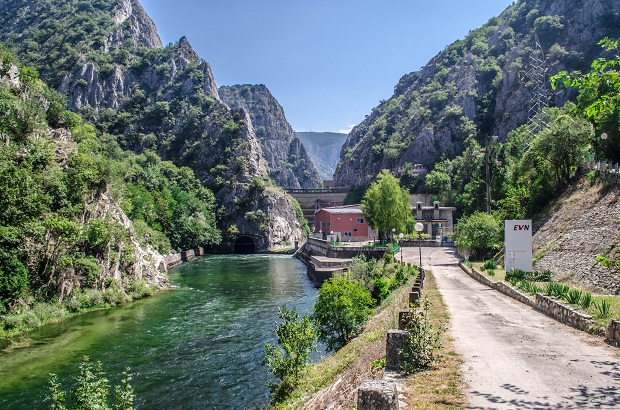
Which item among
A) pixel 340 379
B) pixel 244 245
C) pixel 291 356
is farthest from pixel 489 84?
pixel 340 379

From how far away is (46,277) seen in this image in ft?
90.4

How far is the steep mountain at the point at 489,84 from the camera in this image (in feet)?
324

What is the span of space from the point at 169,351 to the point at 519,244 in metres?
19.9

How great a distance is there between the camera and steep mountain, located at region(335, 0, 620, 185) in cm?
9875

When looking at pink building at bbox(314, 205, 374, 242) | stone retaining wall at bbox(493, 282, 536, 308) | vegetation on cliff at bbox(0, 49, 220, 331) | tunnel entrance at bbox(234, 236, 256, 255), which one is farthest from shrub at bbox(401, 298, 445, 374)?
tunnel entrance at bbox(234, 236, 256, 255)

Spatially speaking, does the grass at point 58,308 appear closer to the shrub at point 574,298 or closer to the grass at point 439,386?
the grass at point 439,386

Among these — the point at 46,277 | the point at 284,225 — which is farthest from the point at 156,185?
the point at 46,277

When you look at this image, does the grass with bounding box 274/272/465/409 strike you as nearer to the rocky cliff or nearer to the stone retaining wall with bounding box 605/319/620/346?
the stone retaining wall with bounding box 605/319/620/346

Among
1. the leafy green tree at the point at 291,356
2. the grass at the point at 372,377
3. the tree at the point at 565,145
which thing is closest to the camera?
the grass at the point at 372,377

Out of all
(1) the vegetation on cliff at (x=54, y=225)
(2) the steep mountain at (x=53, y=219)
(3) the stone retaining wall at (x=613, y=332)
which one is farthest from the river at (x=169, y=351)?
(3) the stone retaining wall at (x=613, y=332)

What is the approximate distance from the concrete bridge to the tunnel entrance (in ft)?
110

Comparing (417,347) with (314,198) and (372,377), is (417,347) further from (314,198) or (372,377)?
(314,198)

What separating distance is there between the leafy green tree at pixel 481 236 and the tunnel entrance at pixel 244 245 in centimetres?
6791

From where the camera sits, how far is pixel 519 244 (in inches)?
934
